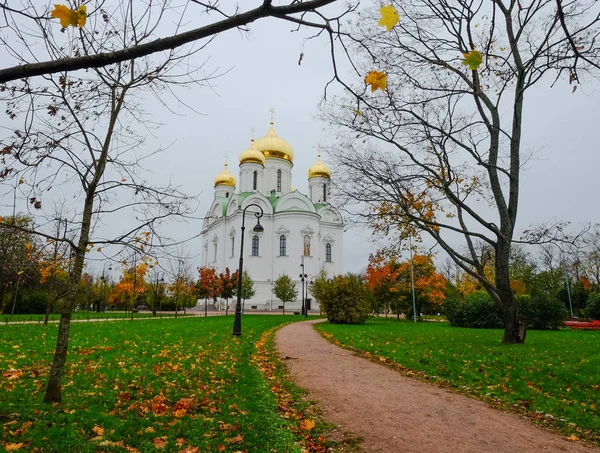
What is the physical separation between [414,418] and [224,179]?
56617 millimetres

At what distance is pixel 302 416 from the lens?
209 inches

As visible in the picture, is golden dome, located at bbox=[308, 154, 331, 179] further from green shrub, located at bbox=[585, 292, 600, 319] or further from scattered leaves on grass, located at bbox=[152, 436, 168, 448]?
scattered leaves on grass, located at bbox=[152, 436, 168, 448]

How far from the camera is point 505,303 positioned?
40.8 feet

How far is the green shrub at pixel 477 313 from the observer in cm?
2347

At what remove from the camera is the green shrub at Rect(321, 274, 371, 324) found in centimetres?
2527

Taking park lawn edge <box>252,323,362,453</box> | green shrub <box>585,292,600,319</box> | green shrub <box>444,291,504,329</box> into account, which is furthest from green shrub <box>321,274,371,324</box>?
green shrub <box>585,292,600,319</box>

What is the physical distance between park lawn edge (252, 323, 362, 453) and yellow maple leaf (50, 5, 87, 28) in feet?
13.2

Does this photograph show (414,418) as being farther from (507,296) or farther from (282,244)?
(282,244)

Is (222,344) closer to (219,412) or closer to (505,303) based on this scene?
(219,412)

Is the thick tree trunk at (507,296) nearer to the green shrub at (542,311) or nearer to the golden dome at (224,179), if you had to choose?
the green shrub at (542,311)

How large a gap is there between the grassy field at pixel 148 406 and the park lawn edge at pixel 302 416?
0.09 ft

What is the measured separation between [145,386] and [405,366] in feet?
18.9

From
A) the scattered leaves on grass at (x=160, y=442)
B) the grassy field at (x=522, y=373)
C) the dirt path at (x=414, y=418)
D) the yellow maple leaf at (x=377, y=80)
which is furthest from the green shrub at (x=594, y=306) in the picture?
the yellow maple leaf at (x=377, y=80)

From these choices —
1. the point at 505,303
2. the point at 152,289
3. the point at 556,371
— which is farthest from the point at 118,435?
the point at 152,289
